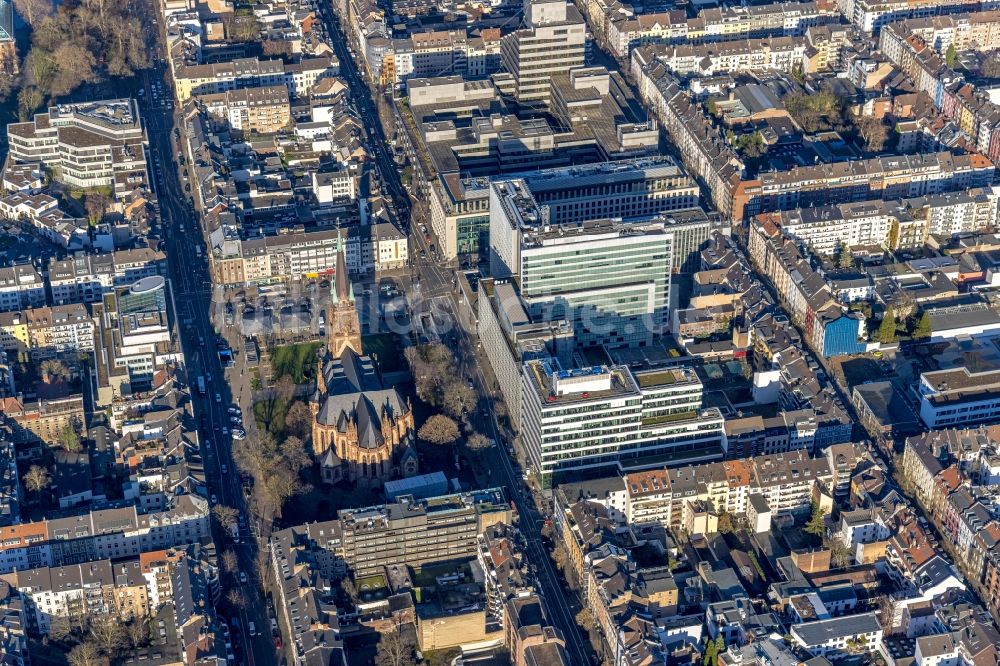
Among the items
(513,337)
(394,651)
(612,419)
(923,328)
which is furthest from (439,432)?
(923,328)

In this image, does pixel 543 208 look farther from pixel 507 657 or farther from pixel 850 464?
pixel 507 657

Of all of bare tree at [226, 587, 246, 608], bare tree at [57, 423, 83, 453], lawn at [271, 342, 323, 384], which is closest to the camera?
bare tree at [226, 587, 246, 608]

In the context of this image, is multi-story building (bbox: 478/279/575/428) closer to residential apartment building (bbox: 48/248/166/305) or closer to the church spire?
the church spire

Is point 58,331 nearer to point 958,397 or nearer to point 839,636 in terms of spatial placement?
point 839,636

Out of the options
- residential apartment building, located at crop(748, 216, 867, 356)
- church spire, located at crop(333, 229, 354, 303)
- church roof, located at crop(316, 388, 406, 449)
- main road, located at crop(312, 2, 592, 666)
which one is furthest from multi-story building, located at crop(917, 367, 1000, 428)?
church spire, located at crop(333, 229, 354, 303)

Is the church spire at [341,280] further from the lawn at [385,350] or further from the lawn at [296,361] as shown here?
the lawn at [385,350]

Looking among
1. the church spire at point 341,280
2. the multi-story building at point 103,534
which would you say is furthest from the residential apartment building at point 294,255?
the multi-story building at point 103,534
